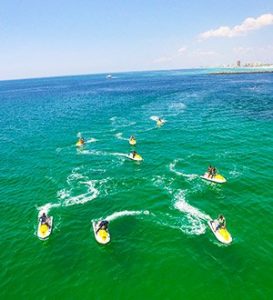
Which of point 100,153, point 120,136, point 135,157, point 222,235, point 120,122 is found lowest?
point 120,122

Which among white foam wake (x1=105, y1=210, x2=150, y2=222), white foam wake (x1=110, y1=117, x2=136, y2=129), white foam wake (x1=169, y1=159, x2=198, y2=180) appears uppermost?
white foam wake (x1=105, y1=210, x2=150, y2=222)

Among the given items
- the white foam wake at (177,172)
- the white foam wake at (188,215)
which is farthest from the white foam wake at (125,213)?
the white foam wake at (177,172)

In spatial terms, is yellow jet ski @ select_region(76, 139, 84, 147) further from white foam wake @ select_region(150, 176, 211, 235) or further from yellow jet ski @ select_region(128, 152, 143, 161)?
white foam wake @ select_region(150, 176, 211, 235)

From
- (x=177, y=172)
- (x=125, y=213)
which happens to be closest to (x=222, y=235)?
(x=125, y=213)

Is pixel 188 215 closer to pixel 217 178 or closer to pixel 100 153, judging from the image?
pixel 217 178

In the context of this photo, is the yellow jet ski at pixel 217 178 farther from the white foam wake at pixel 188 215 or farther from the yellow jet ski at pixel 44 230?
the yellow jet ski at pixel 44 230

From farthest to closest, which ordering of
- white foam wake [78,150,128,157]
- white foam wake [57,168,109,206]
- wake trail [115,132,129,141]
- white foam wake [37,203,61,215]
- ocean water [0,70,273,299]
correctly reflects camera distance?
wake trail [115,132,129,141] < white foam wake [78,150,128,157] < white foam wake [57,168,109,206] < white foam wake [37,203,61,215] < ocean water [0,70,273,299]

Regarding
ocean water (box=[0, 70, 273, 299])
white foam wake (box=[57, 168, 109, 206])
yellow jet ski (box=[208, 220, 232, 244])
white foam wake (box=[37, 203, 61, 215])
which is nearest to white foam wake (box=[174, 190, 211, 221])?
ocean water (box=[0, 70, 273, 299])

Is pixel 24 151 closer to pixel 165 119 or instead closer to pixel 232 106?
pixel 165 119
